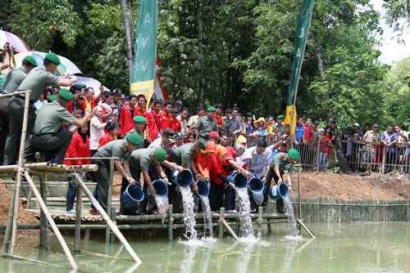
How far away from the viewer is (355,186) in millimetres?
18047

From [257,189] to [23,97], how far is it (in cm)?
544

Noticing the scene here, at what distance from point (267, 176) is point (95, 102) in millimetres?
3649

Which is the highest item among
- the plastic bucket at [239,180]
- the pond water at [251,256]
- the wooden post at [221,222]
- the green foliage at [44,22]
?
the green foliage at [44,22]

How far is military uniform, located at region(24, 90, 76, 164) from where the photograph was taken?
894 cm

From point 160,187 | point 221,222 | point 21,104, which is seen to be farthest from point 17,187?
point 221,222

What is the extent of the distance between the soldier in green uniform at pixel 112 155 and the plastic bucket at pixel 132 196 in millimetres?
109

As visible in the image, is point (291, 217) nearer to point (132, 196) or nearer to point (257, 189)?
point (257, 189)

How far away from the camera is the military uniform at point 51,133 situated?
894 cm

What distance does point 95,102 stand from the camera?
13742 millimetres

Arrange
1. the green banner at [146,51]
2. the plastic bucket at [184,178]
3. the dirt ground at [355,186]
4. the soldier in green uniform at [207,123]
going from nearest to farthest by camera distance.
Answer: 1. the plastic bucket at [184,178]
2. the green banner at [146,51]
3. the soldier in green uniform at [207,123]
4. the dirt ground at [355,186]

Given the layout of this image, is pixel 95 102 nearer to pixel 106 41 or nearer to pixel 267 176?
pixel 267 176

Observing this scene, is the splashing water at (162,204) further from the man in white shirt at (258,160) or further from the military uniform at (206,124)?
the military uniform at (206,124)

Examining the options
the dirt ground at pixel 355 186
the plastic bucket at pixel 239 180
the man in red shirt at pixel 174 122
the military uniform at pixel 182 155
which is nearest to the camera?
the military uniform at pixel 182 155

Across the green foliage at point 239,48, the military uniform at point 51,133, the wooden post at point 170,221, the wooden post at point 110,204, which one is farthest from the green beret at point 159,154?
the green foliage at point 239,48
